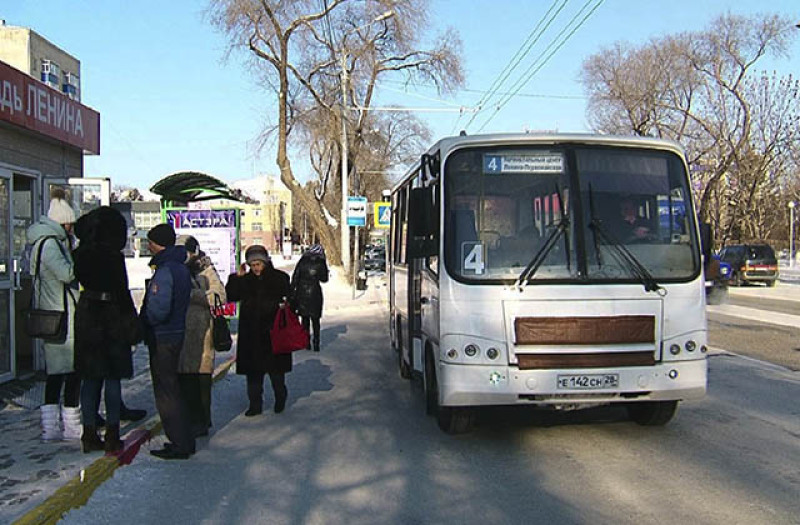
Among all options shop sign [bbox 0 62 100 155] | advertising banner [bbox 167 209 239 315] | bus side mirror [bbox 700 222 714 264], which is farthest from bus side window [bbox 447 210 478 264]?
advertising banner [bbox 167 209 239 315]

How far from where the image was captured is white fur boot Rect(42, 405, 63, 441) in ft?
20.6

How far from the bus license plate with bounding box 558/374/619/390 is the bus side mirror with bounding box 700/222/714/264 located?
1415mm

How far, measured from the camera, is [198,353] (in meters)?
6.67

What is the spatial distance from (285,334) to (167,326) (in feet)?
6.21

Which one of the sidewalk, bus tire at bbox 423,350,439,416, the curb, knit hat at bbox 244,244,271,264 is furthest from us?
knit hat at bbox 244,244,271,264

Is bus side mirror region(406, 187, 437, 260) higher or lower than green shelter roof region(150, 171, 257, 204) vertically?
lower

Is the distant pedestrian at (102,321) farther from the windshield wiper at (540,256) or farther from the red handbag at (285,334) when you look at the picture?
the windshield wiper at (540,256)

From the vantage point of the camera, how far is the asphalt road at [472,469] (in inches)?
198

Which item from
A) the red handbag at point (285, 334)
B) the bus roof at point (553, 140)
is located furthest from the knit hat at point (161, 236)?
the bus roof at point (553, 140)

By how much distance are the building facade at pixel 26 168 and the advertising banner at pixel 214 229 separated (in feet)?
12.5

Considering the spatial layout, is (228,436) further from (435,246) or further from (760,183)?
(760,183)

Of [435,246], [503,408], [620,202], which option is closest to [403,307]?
[503,408]

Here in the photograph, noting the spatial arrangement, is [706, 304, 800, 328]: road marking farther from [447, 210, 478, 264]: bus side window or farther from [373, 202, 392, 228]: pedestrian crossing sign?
[447, 210, 478, 264]: bus side window

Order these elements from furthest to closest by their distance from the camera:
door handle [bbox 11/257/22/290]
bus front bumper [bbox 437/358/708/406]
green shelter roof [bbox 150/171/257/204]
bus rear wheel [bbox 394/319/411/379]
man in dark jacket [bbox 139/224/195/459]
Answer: green shelter roof [bbox 150/171/257/204] < bus rear wheel [bbox 394/319/411/379] < door handle [bbox 11/257/22/290] < bus front bumper [bbox 437/358/708/406] < man in dark jacket [bbox 139/224/195/459]
